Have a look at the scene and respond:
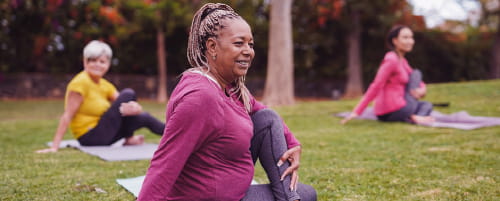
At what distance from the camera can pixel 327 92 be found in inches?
883

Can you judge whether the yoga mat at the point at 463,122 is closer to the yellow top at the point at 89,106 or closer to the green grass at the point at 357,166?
the green grass at the point at 357,166

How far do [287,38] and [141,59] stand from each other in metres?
10.4

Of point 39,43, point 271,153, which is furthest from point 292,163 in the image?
point 39,43

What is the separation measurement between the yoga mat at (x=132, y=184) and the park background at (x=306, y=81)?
0.08 metres

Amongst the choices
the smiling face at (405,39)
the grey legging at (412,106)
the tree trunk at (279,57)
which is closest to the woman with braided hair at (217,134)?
the smiling face at (405,39)

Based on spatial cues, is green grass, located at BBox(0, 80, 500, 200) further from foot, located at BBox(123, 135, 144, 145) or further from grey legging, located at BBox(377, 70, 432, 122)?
foot, located at BBox(123, 135, 144, 145)

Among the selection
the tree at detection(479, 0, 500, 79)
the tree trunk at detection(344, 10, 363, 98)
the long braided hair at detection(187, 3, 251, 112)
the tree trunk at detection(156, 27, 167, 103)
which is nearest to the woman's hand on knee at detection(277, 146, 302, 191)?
the long braided hair at detection(187, 3, 251, 112)

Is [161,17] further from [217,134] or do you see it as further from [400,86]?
[217,134]

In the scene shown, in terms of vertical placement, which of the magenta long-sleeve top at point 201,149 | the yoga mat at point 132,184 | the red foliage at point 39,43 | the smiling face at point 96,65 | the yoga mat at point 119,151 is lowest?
the yoga mat at point 119,151

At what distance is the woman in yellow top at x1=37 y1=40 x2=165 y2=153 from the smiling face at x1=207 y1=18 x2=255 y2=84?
10.4ft

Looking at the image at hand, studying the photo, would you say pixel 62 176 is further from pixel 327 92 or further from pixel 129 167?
pixel 327 92

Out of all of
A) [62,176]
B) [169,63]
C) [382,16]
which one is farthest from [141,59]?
[62,176]

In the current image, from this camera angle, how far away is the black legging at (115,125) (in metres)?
5.14

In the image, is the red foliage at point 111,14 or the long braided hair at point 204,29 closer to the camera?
the long braided hair at point 204,29
